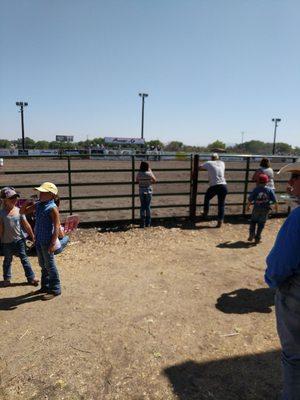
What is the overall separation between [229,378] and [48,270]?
2595 millimetres

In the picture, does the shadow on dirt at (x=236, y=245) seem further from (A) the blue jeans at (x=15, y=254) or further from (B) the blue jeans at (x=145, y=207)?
(A) the blue jeans at (x=15, y=254)

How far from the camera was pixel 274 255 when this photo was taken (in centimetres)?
239

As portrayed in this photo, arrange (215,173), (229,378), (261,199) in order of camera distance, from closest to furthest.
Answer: (229,378) → (261,199) → (215,173)

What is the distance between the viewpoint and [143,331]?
4.18m

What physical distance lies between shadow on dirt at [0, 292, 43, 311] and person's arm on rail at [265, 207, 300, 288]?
3451 millimetres

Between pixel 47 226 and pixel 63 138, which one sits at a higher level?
pixel 63 138

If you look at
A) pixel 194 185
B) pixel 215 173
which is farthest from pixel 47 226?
pixel 194 185

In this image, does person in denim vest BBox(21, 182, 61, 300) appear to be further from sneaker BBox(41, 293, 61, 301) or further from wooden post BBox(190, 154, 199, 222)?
wooden post BBox(190, 154, 199, 222)

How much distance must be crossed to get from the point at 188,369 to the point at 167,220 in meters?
5.68

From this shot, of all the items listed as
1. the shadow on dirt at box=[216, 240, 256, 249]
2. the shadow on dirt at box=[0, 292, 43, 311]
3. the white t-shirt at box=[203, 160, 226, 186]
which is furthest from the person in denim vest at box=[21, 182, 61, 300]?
the white t-shirt at box=[203, 160, 226, 186]

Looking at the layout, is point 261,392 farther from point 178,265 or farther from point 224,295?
point 178,265

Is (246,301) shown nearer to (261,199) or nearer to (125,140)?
(261,199)

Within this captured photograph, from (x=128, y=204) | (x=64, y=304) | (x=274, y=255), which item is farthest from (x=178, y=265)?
(x=128, y=204)

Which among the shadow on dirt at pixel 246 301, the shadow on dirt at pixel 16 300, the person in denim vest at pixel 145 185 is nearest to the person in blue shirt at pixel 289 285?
the shadow on dirt at pixel 246 301
